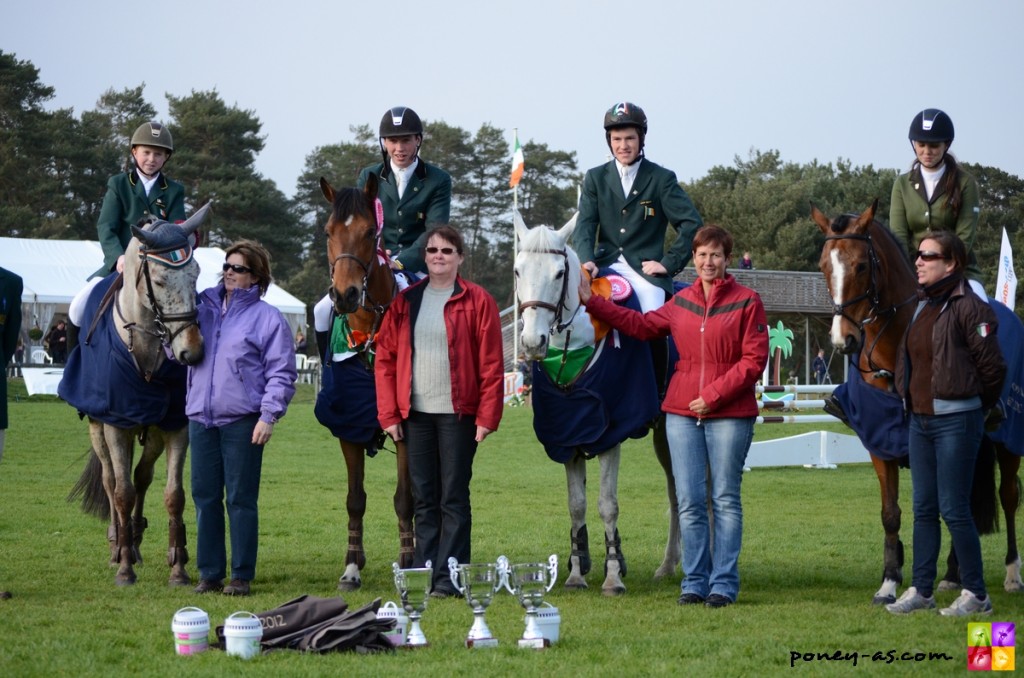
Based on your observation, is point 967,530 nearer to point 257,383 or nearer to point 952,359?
point 952,359

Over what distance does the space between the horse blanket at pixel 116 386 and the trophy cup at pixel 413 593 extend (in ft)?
10.2

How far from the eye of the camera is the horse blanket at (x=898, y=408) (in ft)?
25.2

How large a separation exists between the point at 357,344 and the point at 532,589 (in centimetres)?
278

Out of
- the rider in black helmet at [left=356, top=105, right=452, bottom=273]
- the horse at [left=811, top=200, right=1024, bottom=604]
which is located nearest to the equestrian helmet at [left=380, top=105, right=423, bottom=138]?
the rider in black helmet at [left=356, top=105, right=452, bottom=273]

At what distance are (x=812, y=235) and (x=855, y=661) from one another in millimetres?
55177

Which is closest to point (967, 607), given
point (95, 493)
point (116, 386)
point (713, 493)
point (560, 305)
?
point (713, 493)

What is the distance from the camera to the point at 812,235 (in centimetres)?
5884

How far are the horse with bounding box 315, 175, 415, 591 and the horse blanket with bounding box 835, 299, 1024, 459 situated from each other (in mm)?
3063

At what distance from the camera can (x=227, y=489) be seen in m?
8.00

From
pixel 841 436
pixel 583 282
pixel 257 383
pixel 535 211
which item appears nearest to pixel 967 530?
pixel 583 282

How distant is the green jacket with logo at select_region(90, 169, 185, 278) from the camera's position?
30.7 feet

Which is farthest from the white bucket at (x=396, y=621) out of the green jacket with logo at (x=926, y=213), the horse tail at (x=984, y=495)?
the horse tail at (x=984, y=495)

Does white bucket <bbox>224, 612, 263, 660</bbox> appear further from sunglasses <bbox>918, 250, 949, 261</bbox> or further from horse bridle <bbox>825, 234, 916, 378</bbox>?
sunglasses <bbox>918, 250, 949, 261</bbox>

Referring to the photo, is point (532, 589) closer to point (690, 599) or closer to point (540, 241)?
point (690, 599)
